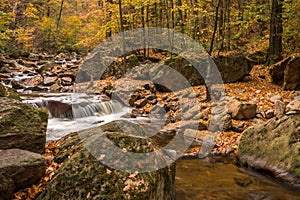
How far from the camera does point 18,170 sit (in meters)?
2.93

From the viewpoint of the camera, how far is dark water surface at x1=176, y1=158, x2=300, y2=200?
4.41 metres

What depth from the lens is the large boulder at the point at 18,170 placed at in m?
2.79

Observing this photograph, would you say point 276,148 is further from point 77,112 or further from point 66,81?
point 66,81

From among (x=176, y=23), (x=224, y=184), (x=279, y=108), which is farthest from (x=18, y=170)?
(x=176, y=23)

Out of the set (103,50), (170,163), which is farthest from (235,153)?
(103,50)

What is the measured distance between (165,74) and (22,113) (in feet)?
27.6

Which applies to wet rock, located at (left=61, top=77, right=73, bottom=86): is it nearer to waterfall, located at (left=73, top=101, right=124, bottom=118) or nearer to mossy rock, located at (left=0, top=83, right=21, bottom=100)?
waterfall, located at (left=73, top=101, right=124, bottom=118)

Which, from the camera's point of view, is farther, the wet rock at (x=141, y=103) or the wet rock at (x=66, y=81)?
the wet rock at (x=66, y=81)

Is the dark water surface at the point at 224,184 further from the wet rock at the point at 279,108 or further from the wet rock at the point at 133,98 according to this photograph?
the wet rock at the point at 133,98

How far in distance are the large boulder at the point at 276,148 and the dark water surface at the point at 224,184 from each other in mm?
218

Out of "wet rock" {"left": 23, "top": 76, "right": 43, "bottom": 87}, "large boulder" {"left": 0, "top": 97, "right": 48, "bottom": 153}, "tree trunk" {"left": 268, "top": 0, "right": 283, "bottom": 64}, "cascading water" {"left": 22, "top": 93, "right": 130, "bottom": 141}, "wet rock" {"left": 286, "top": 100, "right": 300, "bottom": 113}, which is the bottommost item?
"cascading water" {"left": 22, "top": 93, "right": 130, "bottom": 141}

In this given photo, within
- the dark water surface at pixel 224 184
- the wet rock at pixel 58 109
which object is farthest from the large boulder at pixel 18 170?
the wet rock at pixel 58 109

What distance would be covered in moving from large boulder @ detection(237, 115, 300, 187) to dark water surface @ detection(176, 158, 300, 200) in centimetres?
22

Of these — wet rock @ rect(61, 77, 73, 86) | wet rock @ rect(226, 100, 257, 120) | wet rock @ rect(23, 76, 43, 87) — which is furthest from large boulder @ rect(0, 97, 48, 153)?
wet rock @ rect(23, 76, 43, 87)
